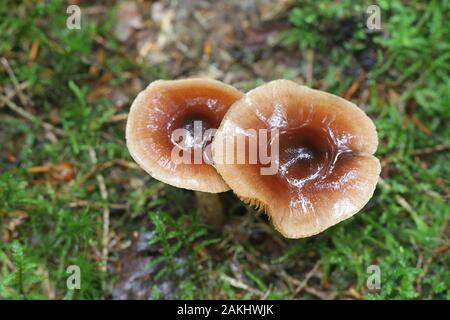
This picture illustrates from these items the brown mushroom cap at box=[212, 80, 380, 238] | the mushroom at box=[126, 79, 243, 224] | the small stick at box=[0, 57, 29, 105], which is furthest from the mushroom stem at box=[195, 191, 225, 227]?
the small stick at box=[0, 57, 29, 105]

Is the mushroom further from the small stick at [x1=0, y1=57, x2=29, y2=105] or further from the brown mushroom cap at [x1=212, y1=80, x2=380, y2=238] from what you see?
the small stick at [x1=0, y1=57, x2=29, y2=105]

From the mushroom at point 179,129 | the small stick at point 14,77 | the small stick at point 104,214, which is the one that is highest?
the small stick at point 14,77

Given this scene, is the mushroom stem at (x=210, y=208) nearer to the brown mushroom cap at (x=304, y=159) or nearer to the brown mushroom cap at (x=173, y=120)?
the brown mushroom cap at (x=173, y=120)

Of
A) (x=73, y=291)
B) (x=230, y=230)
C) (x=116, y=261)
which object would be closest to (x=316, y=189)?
(x=230, y=230)

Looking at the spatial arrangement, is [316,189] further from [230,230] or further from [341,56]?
[341,56]

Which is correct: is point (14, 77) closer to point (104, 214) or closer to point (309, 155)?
point (104, 214)

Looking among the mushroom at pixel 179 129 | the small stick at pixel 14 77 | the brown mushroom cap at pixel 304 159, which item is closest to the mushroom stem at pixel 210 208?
the mushroom at pixel 179 129
